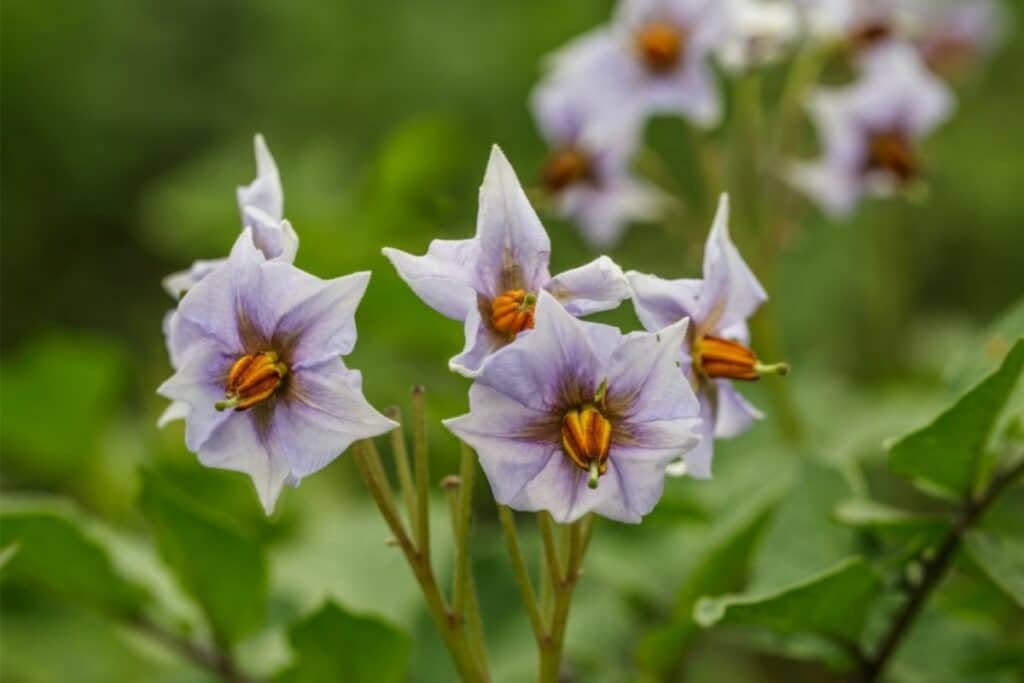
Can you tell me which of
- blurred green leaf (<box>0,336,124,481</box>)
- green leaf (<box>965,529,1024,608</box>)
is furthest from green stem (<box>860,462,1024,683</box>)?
blurred green leaf (<box>0,336,124,481</box>)

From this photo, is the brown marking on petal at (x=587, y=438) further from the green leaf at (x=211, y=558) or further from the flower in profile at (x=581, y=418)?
the green leaf at (x=211, y=558)

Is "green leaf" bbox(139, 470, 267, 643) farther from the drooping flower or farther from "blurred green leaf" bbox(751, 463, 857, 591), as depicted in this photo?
the drooping flower

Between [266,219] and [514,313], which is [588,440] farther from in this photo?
[266,219]

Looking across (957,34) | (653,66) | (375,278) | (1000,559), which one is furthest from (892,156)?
(957,34)

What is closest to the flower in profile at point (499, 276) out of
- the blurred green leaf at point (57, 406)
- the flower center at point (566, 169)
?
the flower center at point (566, 169)

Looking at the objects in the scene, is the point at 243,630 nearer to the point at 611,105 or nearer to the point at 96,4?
the point at 611,105
